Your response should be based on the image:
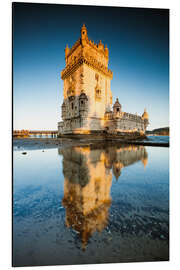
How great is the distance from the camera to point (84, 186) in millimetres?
2217

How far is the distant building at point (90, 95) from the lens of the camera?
1480 cm

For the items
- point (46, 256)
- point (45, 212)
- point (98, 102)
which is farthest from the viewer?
point (98, 102)

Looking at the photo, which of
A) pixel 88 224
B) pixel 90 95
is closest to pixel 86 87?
pixel 90 95

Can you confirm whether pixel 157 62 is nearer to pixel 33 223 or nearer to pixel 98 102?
pixel 33 223

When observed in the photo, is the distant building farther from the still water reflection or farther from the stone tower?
the still water reflection

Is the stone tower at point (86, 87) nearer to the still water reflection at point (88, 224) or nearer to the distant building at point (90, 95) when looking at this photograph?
the distant building at point (90, 95)

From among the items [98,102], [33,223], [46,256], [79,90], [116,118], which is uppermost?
[79,90]

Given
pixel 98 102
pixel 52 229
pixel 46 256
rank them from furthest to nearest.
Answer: pixel 98 102 → pixel 52 229 → pixel 46 256

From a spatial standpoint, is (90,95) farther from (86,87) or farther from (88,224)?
(88,224)

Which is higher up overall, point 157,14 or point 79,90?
point 79,90

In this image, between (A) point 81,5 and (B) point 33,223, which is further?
(A) point 81,5

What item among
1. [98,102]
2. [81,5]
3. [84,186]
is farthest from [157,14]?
[98,102]

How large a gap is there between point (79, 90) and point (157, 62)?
42.8 feet

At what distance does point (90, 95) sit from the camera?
618 inches
